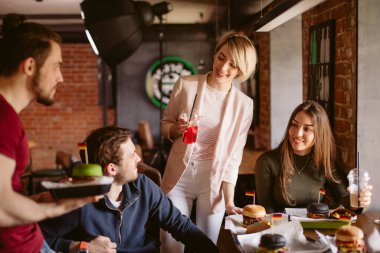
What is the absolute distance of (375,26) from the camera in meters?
2.79

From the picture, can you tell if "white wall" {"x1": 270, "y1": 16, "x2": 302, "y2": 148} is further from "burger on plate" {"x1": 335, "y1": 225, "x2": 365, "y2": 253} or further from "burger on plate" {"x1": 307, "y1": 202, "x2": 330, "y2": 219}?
"burger on plate" {"x1": 335, "y1": 225, "x2": 365, "y2": 253}

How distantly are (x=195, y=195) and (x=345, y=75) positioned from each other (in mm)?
1118

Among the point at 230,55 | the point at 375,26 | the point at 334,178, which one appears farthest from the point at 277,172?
the point at 375,26

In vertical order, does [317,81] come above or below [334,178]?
above

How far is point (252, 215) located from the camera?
2.32m

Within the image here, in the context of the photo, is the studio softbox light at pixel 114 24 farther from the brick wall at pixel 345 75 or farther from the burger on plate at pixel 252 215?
the burger on plate at pixel 252 215

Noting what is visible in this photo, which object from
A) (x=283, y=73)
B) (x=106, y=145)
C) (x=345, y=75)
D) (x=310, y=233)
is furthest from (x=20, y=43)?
(x=283, y=73)

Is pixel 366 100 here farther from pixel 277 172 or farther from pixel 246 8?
pixel 246 8

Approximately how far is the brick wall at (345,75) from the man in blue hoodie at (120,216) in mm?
1167

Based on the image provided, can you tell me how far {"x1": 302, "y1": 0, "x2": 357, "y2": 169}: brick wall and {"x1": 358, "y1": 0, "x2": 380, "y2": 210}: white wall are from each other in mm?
50

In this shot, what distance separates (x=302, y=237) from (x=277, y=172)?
32.8 inches

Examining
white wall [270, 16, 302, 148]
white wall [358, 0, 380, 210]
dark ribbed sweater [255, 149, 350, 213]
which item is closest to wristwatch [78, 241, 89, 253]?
dark ribbed sweater [255, 149, 350, 213]

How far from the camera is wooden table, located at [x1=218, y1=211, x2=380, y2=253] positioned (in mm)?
2128

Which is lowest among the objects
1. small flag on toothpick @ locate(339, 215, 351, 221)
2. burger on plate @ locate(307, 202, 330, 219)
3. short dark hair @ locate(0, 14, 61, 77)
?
small flag on toothpick @ locate(339, 215, 351, 221)
